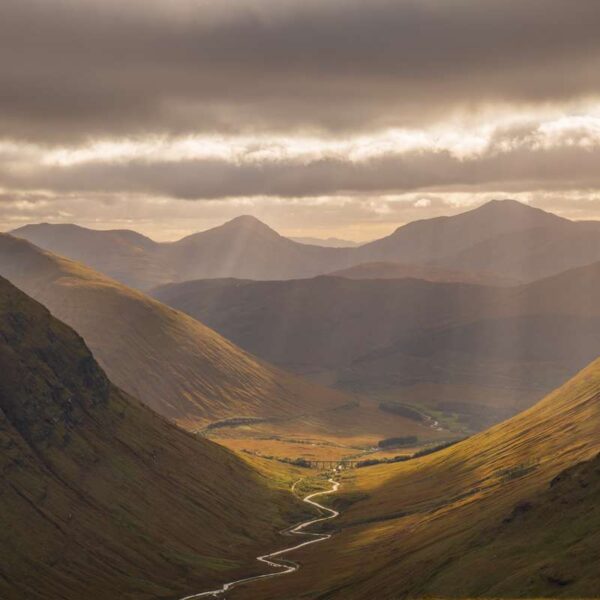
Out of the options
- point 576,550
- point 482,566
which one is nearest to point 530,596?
point 576,550

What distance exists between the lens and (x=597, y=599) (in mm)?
146375

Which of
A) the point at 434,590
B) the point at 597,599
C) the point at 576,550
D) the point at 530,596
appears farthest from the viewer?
the point at 434,590

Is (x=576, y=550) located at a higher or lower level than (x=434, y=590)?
higher

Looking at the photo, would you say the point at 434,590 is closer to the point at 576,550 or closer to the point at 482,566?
the point at 482,566

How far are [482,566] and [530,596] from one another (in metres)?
36.0

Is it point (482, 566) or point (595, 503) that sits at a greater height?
point (595, 503)

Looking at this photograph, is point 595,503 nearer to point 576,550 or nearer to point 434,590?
point 576,550

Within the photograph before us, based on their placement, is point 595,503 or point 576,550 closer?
point 576,550

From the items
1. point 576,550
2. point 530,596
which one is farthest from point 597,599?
point 576,550

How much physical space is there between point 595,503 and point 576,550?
2502 centimetres

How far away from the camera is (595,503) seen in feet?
653

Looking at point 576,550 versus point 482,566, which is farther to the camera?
point 482,566

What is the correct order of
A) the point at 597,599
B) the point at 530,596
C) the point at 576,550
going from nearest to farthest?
1. the point at 597,599
2. the point at 530,596
3. the point at 576,550

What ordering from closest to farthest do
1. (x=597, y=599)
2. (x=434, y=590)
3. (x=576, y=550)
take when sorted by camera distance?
1. (x=597, y=599)
2. (x=576, y=550)
3. (x=434, y=590)
